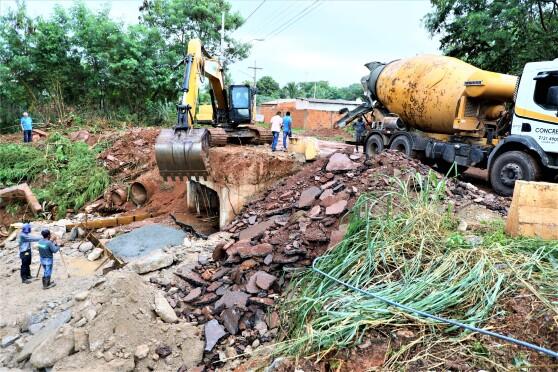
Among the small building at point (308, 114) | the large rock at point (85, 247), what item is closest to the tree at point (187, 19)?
the small building at point (308, 114)

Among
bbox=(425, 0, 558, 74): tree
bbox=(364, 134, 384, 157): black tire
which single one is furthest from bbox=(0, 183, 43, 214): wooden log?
bbox=(425, 0, 558, 74): tree

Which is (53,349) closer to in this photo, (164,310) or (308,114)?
(164,310)

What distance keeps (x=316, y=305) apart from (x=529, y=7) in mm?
12513

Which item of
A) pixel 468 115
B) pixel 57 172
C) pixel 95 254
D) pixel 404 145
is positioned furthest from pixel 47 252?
pixel 468 115

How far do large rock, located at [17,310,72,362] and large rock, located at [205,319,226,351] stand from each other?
186 cm

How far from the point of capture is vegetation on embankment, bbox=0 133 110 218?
1155 centimetres

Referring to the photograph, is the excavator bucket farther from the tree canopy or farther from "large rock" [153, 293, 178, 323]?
the tree canopy

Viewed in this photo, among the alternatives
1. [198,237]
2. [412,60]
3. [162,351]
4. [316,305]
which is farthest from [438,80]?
[162,351]

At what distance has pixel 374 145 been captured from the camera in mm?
11508

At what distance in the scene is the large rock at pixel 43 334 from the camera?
192 inches

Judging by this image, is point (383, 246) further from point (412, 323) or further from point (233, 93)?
point (233, 93)

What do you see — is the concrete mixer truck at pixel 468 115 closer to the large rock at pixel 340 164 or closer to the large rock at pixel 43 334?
the large rock at pixel 340 164

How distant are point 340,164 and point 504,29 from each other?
8.59 metres

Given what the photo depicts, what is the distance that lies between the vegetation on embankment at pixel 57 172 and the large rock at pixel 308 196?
752 centimetres
